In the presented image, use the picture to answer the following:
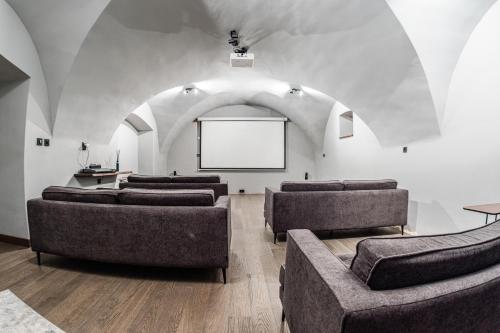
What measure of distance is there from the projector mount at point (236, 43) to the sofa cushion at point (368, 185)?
2.34m

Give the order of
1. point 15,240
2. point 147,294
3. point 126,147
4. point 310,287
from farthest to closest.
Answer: point 126,147 → point 15,240 → point 147,294 → point 310,287

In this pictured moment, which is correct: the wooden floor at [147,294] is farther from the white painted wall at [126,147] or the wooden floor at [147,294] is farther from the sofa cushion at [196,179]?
the white painted wall at [126,147]

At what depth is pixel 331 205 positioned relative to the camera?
9.86 ft

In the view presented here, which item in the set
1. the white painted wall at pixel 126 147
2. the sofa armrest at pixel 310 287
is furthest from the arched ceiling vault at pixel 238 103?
the sofa armrest at pixel 310 287

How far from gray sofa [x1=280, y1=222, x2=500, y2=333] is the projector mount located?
301 cm

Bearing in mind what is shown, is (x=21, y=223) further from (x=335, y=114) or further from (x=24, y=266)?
(x=335, y=114)

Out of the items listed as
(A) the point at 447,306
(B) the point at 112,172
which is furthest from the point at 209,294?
(B) the point at 112,172

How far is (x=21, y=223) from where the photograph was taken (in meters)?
2.92

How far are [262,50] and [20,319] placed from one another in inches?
149

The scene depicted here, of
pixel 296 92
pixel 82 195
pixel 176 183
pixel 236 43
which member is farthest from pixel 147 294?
pixel 296 92

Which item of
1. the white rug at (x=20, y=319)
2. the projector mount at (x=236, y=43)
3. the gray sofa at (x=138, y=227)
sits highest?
the projector mount at (x=236, y=43)

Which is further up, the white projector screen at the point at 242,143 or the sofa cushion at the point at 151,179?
the white projector screen at the point at 242,143

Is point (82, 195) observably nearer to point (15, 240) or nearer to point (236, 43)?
point (15, 240)

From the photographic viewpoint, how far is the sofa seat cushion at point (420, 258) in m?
0.78
